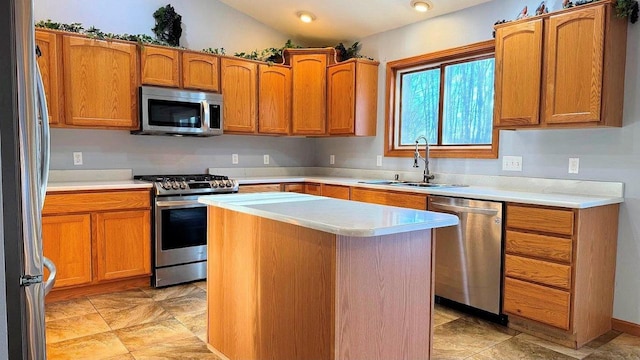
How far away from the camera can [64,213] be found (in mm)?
3355

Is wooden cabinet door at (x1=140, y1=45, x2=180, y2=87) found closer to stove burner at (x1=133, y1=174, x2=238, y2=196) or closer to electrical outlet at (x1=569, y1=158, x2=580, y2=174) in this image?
stove burner at (x1=133, y1=174, x2=238, y2=196)

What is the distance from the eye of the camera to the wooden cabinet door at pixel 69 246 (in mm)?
3309

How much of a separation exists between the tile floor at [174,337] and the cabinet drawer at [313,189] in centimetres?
170

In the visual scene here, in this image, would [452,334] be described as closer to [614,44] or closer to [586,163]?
[586,163]

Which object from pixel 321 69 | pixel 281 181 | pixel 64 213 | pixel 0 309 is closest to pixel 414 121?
pixel 321 69

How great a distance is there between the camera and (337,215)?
6.37 feet

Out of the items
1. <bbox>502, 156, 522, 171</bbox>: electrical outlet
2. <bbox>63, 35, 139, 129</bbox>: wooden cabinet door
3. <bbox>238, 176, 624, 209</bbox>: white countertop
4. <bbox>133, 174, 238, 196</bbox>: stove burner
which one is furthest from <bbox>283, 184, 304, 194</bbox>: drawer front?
<bbox>502, 156, 522, 171</bbox>: electrical outlet

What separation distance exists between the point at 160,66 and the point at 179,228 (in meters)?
1.46

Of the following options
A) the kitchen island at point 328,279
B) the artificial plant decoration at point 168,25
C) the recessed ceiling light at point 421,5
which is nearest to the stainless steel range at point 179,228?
the artificial plant decoration at point 168,25

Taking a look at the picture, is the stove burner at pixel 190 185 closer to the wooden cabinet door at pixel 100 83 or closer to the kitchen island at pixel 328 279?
the wooden cabinet door at pixel 100 83

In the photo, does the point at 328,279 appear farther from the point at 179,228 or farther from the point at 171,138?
the point at 171,138

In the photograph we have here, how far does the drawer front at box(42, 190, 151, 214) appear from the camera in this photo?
130 inches

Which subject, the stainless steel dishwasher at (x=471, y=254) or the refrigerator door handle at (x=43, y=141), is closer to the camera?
the refrigerator door handle at (x=43, y=141)

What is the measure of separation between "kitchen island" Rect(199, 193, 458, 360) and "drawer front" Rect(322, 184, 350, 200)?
6.28ft
